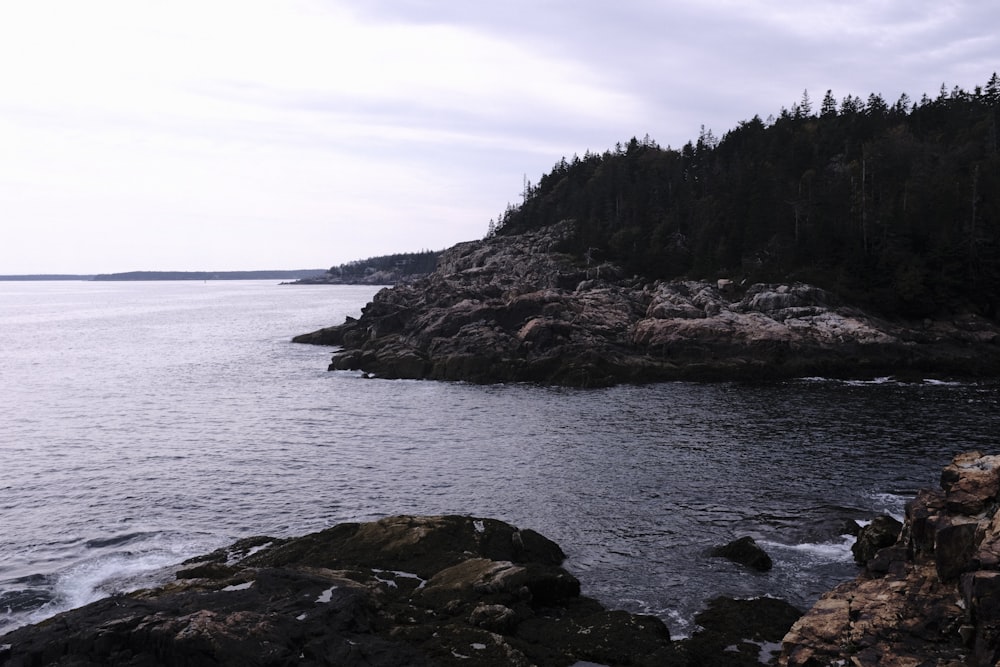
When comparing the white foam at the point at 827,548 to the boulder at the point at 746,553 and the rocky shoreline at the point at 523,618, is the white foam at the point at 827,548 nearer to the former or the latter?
the rocky shoreline at the point at 523,618

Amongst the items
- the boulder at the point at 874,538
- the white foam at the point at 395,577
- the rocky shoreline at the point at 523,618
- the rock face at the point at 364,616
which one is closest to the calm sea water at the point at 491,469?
the boulder at the point at 874,538

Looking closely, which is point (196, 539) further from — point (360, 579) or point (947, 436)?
point (947, 436)

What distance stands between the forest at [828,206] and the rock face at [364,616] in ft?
245

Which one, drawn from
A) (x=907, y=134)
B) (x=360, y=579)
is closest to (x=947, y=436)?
(x=360, y=579)

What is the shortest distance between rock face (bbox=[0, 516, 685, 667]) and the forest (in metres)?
74.6

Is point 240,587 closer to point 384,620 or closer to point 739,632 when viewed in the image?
point 384,620

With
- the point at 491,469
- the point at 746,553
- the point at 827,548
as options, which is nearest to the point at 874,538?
the point at 827,548

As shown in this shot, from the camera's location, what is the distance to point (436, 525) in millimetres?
29297

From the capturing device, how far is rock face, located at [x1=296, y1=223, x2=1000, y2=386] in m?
70.3

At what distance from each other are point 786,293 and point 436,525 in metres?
66.9

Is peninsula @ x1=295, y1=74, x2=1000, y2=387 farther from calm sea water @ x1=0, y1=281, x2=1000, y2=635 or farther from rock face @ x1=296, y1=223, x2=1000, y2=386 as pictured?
calm sea water @ x1=0, y1=281, x2=1000, y2=635

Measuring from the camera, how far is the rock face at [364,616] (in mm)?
17375

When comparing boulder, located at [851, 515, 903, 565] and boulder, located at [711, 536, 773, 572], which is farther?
boulder, located at [711, 536, 773, 572]

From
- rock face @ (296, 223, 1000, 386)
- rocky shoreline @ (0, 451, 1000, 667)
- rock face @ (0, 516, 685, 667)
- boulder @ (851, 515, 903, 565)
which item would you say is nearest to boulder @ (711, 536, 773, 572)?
rocky shoreline @ (0, 451, 1000, 667)
